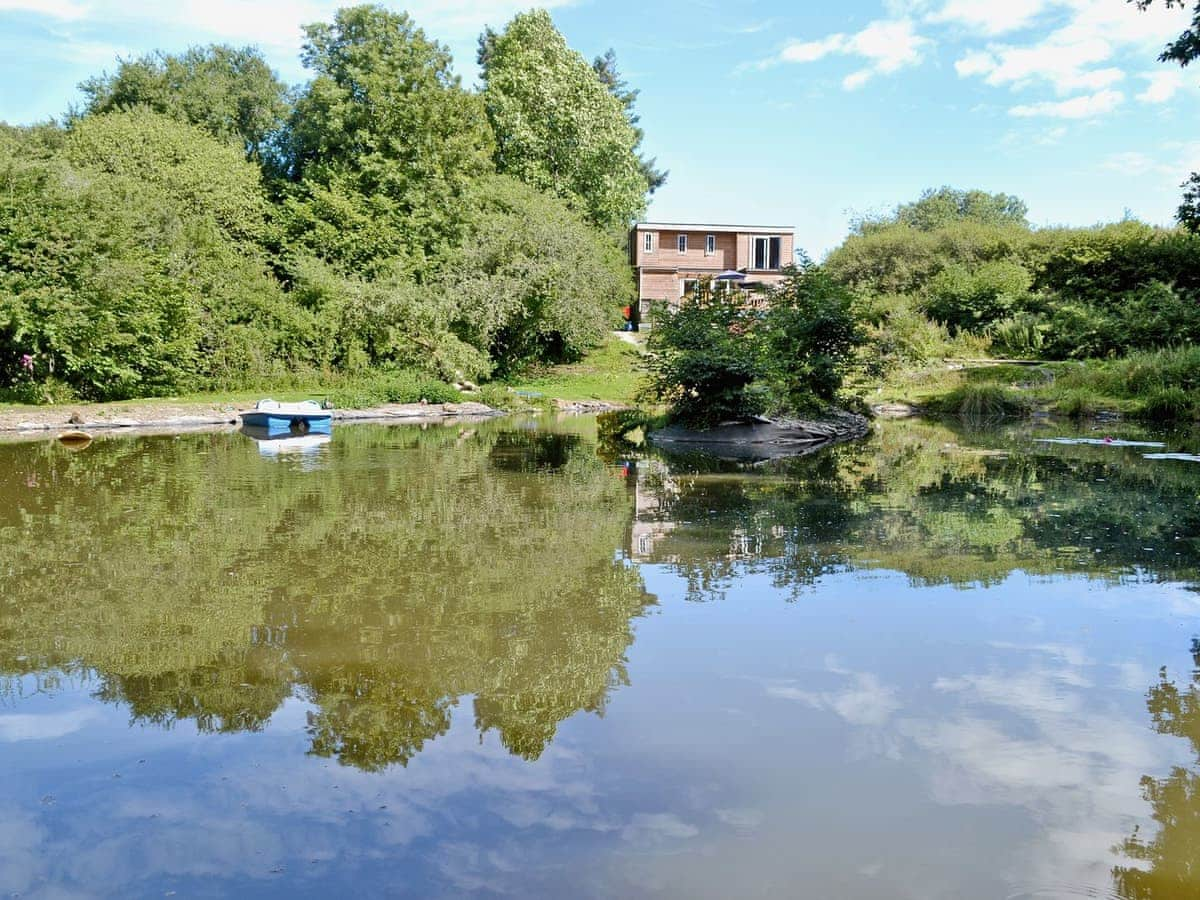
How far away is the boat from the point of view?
20484 millimetres

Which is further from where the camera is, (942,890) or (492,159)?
(492,159)

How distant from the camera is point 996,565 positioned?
7.69 metres

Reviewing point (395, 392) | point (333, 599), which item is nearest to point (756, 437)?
point (395, 392)

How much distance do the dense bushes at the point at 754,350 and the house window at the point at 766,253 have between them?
30.8 m

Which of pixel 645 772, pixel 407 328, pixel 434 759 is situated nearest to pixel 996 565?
pixel 645 772

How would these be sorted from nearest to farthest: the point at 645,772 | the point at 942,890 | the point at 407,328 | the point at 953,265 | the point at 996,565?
1. the point at 942,890
2. the point at 645,772
3. the point at 996,565
4. the point at 407,328
5. the point at 953,265

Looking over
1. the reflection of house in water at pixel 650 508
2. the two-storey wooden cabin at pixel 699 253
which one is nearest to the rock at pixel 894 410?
the reflection of house in water at pixel 650 508

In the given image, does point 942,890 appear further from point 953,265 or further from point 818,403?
point 953,265

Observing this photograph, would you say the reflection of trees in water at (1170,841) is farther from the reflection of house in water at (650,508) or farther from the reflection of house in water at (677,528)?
the reflection of house in water at (650,508)

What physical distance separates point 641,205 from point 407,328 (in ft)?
63.6

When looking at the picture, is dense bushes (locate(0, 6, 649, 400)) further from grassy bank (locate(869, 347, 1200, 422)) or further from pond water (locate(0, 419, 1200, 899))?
pond water (locate(0, 419, 1200, 899))

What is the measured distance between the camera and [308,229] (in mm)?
36000

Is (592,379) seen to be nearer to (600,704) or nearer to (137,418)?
(137,418)

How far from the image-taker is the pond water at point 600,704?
3.38 metres
